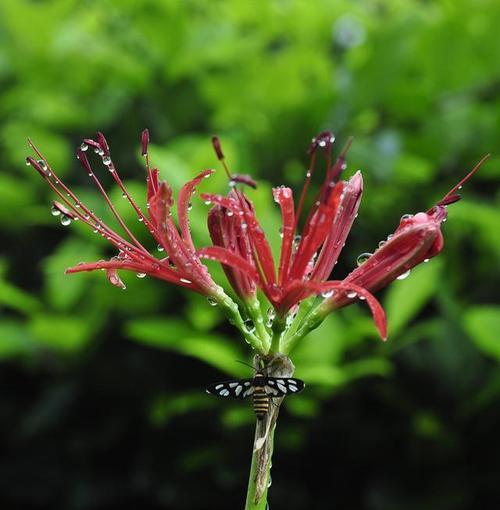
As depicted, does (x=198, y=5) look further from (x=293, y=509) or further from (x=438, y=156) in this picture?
(x=293, y=509)

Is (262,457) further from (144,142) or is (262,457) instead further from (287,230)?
(144,142)

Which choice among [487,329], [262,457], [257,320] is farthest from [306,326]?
[487,329]

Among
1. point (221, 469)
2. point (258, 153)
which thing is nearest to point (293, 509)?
point (221, 469)

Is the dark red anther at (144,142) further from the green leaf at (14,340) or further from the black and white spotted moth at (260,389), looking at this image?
the green leaf at (14,340)

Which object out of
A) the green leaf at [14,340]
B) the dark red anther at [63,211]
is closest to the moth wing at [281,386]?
the dark red anther at [63,211]

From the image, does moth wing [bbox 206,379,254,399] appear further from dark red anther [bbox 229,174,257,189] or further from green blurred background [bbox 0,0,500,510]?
green blurred background [bbox 0,0,500,510]

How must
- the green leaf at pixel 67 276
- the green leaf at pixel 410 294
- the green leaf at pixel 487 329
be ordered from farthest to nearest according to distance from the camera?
the green leaf at pixel 67 276 < the green leaf at pixel 410 294 < the green leaf at pixel 487 329

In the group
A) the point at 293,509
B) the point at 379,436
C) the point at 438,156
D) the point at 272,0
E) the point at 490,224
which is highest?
the point at 272,0
